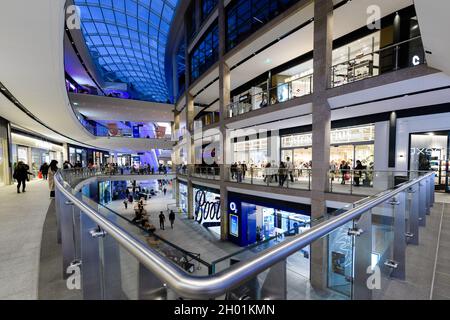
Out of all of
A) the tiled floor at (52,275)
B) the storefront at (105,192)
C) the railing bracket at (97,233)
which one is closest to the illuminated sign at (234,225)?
the tiled floor at (52,275)

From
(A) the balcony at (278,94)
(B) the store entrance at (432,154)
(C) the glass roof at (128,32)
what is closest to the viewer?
(A) the balcony at (278,94)

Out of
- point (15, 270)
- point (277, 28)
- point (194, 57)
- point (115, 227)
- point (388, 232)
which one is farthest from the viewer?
point (194, 57)

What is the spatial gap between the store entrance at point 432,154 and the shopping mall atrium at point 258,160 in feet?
0.23

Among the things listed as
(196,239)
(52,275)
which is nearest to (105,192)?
(196,239)

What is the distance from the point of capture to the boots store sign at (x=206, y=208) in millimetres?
15141

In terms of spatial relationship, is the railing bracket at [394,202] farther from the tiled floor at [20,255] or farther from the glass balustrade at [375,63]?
the glass balustrade at [375,63]

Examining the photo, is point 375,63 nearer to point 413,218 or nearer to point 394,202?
point 413,218

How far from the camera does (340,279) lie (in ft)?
6.79

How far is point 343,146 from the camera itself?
43.5 feet

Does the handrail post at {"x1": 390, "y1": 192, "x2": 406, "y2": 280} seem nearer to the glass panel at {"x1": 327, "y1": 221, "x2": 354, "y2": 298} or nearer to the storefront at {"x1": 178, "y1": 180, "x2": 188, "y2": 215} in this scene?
the glass panel at {"x1": 327, "y1": 221, "x2": 354, "y2": 298}

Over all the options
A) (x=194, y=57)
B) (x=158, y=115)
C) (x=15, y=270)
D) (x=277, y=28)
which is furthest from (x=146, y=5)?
(x=15, y=270)

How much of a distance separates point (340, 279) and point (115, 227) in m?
2.11

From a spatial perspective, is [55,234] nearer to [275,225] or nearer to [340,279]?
[340,279]

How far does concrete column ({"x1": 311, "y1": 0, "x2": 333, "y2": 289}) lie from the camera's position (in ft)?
25.4
